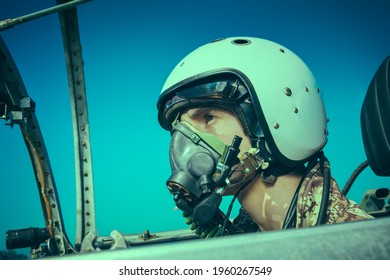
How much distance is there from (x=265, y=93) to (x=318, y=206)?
0.53 m

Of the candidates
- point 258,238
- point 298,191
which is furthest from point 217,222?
point 258,238

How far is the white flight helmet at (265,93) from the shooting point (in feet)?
4.20

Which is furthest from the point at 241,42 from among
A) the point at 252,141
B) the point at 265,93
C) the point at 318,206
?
the point at 318,206

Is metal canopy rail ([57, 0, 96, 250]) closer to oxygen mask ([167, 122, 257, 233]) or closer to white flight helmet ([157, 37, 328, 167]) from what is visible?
white flight helmet ([157, 37, 328, 167])

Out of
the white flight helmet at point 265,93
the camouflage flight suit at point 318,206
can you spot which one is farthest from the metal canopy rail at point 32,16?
the camouflage flight suit at point 318,206

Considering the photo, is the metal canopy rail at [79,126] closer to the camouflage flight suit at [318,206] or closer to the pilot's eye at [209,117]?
the pilot's eye at [209,117]

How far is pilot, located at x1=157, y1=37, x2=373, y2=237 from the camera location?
1237 mm

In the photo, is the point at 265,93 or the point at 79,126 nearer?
the point at 265,93

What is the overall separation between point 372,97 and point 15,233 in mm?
1609

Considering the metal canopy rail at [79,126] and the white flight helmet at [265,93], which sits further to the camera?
the metal canopy rail at [79,126]

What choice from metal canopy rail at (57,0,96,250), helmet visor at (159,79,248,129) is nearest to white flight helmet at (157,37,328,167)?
helmet visor at (159,79,248,129)

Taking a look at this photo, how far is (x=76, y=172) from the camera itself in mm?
1835

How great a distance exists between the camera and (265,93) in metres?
1.28

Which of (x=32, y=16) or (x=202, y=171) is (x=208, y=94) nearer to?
(x=202, y=171)
